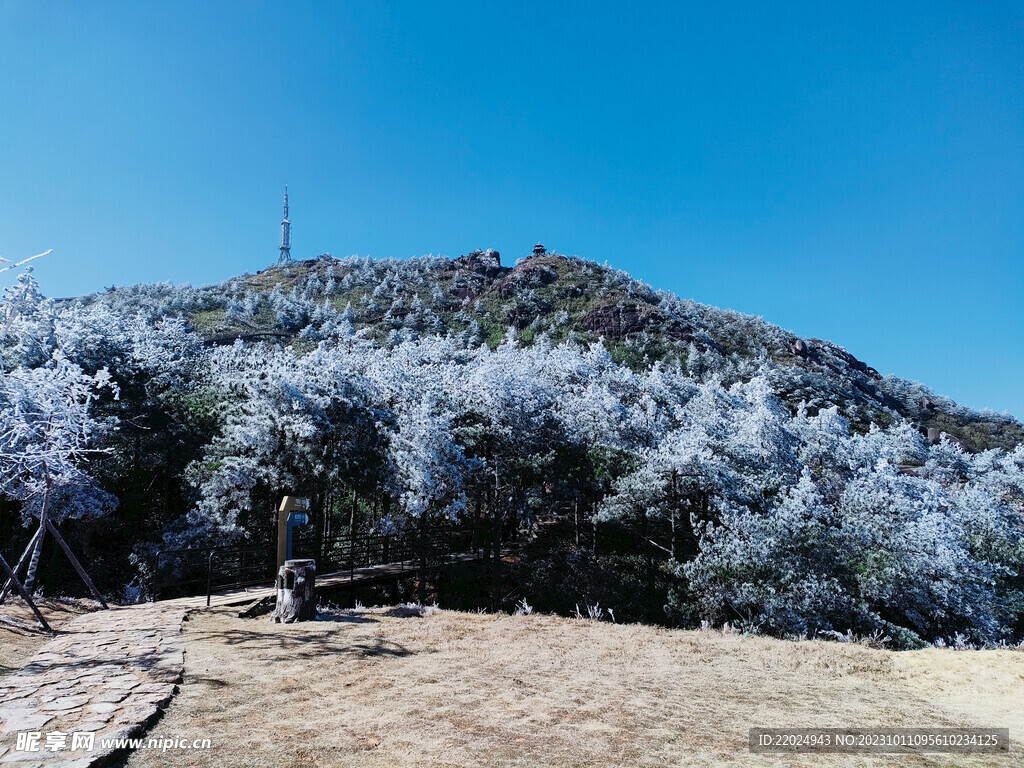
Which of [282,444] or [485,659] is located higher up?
[282,444]

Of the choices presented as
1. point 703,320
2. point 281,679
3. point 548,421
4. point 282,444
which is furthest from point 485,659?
point 703,320

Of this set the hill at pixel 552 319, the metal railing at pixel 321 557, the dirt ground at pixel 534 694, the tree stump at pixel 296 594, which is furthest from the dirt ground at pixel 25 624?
the hill at pixel 552 319

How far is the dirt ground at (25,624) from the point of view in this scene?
7273mm

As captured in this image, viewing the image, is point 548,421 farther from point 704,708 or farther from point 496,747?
point 496,747

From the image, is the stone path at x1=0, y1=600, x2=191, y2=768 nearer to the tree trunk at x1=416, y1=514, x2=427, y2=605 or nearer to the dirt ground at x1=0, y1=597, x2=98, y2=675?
the dirt ground at x1=0, y1=597, x2=98, y2=675

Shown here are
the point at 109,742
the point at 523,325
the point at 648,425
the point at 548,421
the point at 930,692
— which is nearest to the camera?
the point at 109,742

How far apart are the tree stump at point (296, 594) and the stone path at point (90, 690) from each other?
163cm

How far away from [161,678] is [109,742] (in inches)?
81.9

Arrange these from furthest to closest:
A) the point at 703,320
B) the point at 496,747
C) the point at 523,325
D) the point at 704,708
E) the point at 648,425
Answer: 1. the point at 703,320
2. the point at 523,325
3. the point at 648,425
4. the point at 704,708
5. the point at 496,747

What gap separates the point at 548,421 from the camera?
2478 centimetres

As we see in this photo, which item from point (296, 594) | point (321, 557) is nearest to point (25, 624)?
point (296, 594)

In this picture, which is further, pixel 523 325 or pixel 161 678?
pixel 523 325

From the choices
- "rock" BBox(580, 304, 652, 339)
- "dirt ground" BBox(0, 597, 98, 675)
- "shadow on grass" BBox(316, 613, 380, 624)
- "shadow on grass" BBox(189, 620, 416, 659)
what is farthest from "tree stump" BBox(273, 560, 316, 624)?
"rock" BBox(580, 304, 652, 339)

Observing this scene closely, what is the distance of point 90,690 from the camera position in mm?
5934
